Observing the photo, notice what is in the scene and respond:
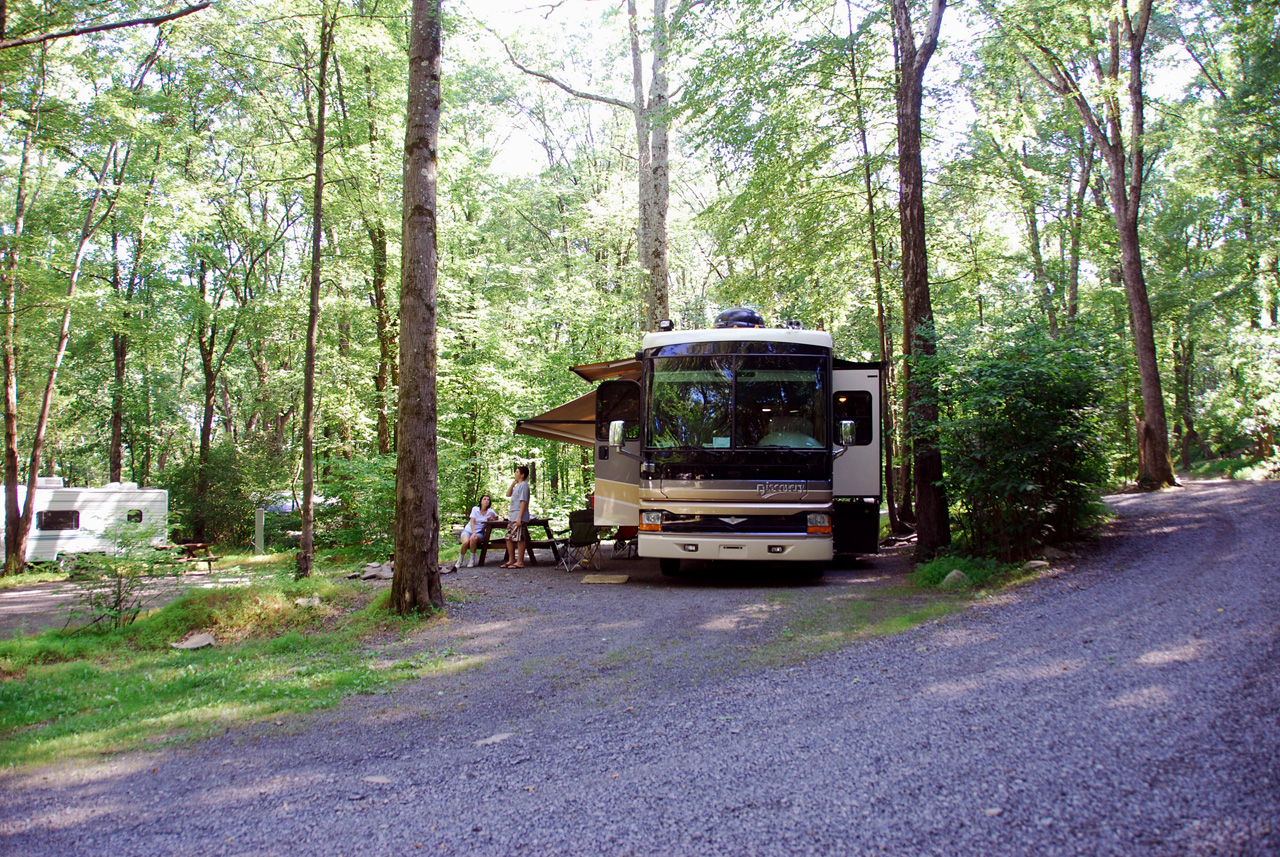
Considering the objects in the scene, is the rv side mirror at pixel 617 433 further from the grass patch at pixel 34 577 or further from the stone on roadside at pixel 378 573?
the grass patch at pixel 34 577

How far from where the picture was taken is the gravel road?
2.80 metres

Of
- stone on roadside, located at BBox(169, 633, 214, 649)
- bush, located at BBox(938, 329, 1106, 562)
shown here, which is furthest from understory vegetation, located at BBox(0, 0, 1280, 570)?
stone on roadside, located at BBox(169, 633, 214, 649)

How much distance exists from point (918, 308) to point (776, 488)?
3277mm

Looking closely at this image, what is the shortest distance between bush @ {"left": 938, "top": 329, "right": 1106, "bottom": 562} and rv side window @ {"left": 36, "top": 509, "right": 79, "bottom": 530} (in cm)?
2081

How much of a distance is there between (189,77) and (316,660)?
1800 centimetres

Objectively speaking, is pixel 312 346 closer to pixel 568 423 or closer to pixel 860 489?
pixel 568 423

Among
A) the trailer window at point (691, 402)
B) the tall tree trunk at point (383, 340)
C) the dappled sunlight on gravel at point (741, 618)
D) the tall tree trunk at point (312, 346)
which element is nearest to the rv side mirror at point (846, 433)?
the trailer window at point (691, 402)

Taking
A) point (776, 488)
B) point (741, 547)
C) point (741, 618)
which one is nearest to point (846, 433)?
point (776, 488)

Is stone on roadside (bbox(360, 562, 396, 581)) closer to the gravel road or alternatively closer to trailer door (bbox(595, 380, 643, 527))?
trailer door (bbox(595, 380, 643, 527))

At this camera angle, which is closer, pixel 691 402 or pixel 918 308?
pixel 691 402

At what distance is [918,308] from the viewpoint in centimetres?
1002

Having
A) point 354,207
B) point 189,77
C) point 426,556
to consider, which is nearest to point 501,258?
point 189,77

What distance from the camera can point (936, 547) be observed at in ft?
31.8

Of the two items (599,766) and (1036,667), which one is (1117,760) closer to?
(1036,667)
